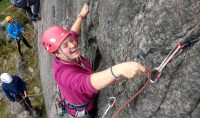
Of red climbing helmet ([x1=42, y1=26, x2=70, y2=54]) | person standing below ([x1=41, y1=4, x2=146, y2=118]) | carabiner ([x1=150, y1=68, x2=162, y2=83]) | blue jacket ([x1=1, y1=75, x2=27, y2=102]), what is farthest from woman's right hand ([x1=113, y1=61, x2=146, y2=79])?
blue jacket ([x1=1, y1=75, x2=27, y2=102])

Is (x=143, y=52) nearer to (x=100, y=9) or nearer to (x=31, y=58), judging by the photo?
(x=100, y=9)

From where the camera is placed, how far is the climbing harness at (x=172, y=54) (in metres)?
5.48

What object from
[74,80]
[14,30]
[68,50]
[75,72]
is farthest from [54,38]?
[14,30]

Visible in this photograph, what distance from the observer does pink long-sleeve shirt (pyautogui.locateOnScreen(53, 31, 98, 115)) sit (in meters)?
5.94

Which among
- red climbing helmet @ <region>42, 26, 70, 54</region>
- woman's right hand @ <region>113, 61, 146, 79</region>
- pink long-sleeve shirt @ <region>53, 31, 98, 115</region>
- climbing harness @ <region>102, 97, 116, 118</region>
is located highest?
woman's right hand @ <region>113, 61, 146, 79</region>

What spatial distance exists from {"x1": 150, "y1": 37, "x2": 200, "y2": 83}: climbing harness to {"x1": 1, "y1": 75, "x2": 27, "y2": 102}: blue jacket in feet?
31.2

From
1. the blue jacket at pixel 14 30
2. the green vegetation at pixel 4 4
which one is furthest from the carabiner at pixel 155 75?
the green vegetation at pixel 4 4

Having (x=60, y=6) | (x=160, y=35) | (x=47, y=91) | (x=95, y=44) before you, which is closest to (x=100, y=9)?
(x=95, y=44)

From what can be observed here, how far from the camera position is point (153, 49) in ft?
19.8

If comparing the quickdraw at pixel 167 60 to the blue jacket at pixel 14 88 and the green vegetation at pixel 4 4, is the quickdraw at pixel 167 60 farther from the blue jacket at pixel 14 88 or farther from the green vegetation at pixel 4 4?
the green vegetation at pixel 4 4

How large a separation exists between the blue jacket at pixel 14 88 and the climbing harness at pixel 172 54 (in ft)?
31.2

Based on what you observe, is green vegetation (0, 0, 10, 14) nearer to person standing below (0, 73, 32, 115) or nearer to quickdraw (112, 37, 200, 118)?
person standing below (0, 73, 32, 115)

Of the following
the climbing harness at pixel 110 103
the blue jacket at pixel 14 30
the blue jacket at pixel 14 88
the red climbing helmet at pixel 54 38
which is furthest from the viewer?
the blue jacket at pixel 14 30

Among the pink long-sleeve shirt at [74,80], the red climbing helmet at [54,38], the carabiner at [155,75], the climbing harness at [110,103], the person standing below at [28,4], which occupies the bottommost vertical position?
the person standing below at [28,4]
